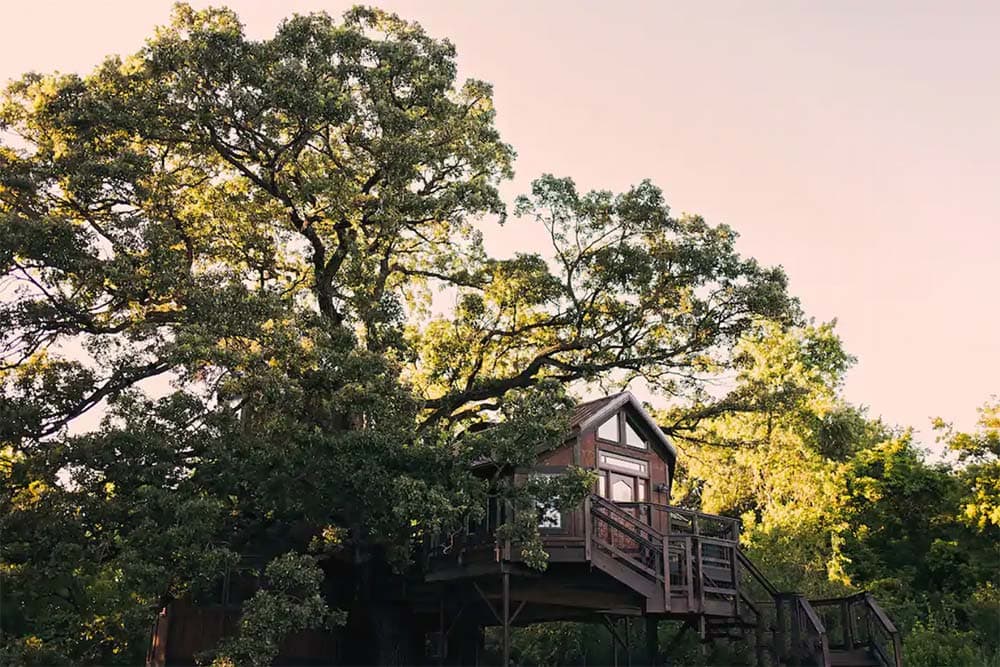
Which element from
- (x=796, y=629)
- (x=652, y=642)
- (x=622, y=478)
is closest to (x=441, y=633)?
(x=622, y=478)

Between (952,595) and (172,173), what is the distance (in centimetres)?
2622

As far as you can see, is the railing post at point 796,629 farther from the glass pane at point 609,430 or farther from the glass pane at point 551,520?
the glass pane at point 551,520

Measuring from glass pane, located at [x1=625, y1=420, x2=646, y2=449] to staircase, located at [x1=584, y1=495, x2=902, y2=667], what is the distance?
66.0 inches

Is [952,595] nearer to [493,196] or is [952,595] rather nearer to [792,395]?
[792,395]

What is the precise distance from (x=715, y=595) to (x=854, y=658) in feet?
11.1

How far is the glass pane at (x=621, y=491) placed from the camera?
2011cm

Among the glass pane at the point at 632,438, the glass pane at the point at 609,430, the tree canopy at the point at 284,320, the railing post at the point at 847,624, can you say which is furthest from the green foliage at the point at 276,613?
the railing post at the point at 847,624

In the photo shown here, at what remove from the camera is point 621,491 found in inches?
799

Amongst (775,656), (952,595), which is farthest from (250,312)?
(952,595)

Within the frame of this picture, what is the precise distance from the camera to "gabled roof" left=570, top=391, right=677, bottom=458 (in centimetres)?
1956

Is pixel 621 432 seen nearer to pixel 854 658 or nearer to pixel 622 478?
pixel 622 478

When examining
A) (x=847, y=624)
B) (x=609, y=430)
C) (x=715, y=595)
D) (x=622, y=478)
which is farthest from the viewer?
(x=622, y=478)

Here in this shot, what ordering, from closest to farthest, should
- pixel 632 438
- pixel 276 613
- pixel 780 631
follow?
pixel 276 613, pixel 780 631, pixel 632 438

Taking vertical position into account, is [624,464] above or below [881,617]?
above
